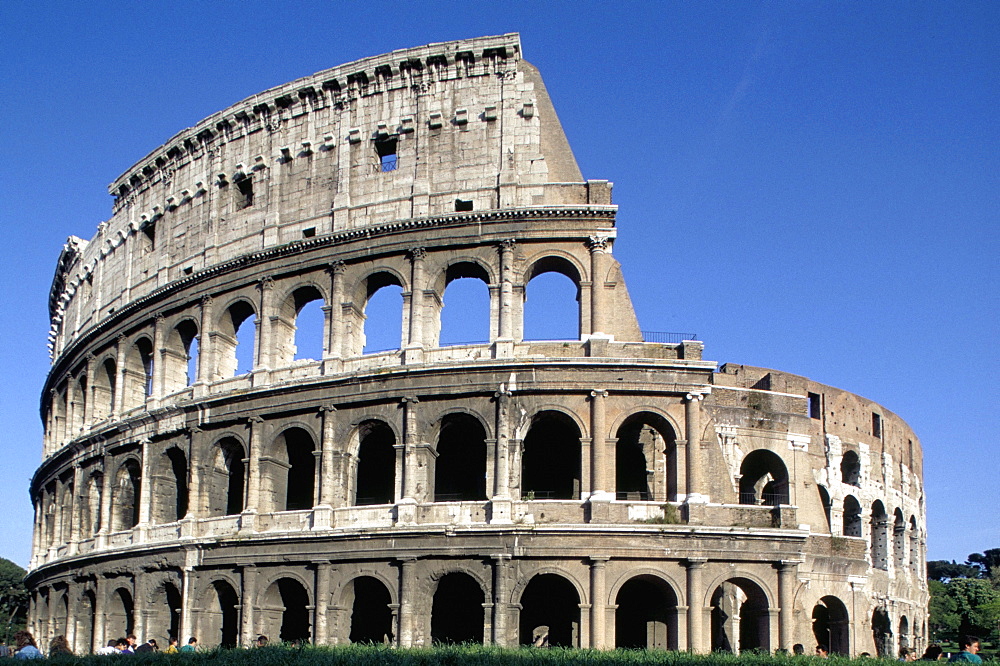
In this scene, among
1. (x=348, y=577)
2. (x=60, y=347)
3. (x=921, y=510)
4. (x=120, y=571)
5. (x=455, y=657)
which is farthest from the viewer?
(x=60, y=347)

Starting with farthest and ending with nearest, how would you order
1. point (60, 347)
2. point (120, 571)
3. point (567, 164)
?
point (60, 347), point (120, 571), point (567, 164)

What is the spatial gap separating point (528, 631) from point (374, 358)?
776 cm

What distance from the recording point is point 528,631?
2648 centimetres

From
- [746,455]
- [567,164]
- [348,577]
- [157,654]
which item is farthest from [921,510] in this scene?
[157,654]

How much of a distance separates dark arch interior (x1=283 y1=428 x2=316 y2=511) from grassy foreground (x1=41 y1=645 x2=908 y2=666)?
14.6m

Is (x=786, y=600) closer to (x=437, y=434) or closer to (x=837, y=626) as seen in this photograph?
(x=837, y=626)

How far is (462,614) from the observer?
88.8 ft

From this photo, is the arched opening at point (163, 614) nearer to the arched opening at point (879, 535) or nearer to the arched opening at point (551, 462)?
the arched opening at point (551, 462)

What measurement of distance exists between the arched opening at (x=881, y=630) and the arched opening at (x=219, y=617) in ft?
61.0

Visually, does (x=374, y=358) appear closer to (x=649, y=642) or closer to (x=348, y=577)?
(x=348, y=577)

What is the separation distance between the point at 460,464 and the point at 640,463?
4624 mm

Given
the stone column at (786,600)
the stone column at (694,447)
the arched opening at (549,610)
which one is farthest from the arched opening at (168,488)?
the stone column at (786,600)

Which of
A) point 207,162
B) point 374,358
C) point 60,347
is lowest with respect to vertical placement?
point 374,358

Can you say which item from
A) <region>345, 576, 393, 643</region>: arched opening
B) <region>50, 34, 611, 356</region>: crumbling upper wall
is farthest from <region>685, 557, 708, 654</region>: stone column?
<region>50, 34, 611, 356</region>: crumbling upper wall
